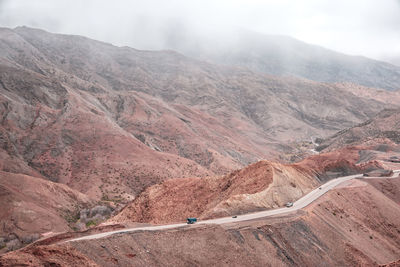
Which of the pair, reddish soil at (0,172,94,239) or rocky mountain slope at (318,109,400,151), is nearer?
reddish soil at (0,172,94,239)

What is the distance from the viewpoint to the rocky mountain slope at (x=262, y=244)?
869 inches

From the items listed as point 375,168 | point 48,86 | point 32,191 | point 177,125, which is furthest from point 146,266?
point 177,125

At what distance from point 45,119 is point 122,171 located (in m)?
26.3

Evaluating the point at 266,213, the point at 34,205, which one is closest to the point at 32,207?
the point at 34,205

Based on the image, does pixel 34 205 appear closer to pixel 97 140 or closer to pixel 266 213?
pixel 266 213

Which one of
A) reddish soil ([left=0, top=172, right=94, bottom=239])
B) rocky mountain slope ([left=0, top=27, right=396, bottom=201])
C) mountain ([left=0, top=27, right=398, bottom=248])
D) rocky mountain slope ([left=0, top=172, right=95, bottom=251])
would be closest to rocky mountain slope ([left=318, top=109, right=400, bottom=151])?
mountain ([left=0, top=27, right=398, bottom=248])

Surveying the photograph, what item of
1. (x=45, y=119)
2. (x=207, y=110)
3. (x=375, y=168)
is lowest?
(x=207, y=110)

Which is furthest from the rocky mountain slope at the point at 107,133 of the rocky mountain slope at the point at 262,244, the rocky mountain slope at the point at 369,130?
the rocky mountain slope at the point at 262,244

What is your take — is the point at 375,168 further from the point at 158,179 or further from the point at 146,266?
the point at 146,266

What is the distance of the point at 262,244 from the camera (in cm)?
2819

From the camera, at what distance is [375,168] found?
56688mm

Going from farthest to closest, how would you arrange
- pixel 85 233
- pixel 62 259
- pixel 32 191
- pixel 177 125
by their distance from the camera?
pixel 177 125 < pixel 32 191 < pixel 85 233 < pixel 62 259

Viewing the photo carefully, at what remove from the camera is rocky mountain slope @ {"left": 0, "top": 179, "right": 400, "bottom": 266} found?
22.1 metres

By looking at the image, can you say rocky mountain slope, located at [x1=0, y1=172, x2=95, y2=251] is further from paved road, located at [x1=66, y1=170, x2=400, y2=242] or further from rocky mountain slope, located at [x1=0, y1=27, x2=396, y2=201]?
paved road, located at [x1=66, y1=170, x2=400, y2=242]
